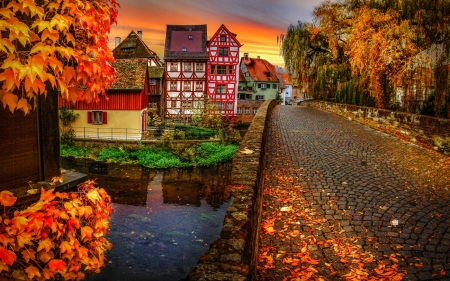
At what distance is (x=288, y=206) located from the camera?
6047 mm

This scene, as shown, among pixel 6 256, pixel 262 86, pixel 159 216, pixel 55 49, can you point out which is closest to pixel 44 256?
pixel 6 256

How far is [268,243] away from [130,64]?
27.2 m

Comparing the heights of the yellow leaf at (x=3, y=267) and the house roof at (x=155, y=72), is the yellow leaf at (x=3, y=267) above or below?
below

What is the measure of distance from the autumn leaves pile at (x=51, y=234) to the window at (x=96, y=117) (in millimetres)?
24880

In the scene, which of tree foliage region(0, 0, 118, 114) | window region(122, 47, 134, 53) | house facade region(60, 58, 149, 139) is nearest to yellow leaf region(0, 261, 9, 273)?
tree foliage region(0, 0, 118, 114)

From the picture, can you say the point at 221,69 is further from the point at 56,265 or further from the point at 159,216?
the point at 56,265

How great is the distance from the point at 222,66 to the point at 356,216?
3615 cm

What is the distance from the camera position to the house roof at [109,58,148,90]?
27344 millimetres

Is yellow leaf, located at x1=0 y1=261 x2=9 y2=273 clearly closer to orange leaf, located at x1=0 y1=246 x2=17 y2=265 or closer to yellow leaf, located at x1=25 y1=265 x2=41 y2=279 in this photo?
orange leaf, located at x1=0 y1=246 x2=17 y2=265

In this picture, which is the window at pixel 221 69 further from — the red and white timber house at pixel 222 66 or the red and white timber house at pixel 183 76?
the red and white timber house at pixel 183 76

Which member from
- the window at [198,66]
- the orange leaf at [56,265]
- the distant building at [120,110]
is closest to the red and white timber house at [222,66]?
the window at [198,66]

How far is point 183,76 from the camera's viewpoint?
38.8 metres

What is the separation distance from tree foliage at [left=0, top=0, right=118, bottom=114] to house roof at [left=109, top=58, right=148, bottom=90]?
24292mm

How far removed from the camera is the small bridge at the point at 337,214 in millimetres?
3943
